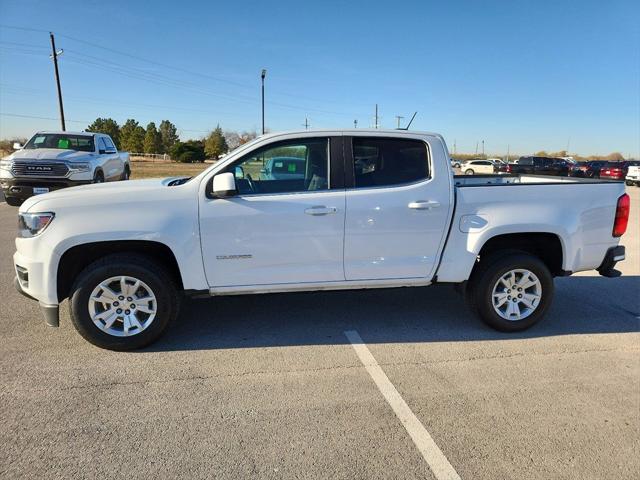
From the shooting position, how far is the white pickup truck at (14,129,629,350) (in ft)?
12.1

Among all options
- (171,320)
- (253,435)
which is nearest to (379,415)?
(253,435)

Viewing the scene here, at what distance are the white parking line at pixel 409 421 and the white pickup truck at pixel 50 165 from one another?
388 inches

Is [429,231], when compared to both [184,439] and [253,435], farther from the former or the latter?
[184,439]

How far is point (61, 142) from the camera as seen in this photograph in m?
12.5

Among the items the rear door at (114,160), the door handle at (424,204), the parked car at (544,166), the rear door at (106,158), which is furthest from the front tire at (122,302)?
the parked car at (544,166)

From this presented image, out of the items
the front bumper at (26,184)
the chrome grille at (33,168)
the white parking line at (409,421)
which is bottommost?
the white parking line at (409,421)

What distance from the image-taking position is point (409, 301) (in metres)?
5.20

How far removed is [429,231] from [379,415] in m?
1.78

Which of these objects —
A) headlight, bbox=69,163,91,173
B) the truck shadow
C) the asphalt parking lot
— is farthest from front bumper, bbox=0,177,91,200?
the truck shadow

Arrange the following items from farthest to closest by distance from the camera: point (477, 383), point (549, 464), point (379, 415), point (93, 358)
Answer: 1. point (93, 358)
2. point (477, 383)
3. point (379, 415)
4. point (549, 464)

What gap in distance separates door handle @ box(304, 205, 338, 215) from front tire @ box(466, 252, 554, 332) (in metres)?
1.59

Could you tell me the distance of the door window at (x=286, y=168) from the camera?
397 cm

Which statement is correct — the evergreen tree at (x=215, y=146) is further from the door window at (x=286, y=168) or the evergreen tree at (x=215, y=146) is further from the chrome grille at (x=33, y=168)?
the door window at (x=286, y=168)

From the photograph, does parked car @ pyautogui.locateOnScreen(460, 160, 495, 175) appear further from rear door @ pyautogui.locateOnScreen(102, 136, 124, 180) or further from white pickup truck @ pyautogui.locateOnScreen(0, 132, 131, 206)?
white pickup truck @ pyautogui.locateOnScreen(0, 132, 131, 206)
